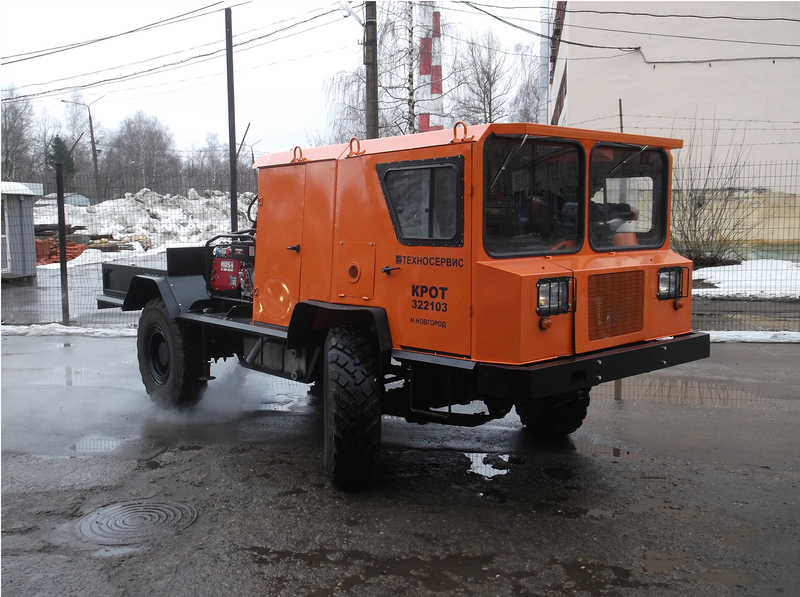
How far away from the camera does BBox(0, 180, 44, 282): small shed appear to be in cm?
1686

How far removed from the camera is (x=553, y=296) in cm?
427

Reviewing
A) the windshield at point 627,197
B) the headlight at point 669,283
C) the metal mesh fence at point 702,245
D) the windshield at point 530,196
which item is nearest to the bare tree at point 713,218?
the metal mesh fence at point 702,245

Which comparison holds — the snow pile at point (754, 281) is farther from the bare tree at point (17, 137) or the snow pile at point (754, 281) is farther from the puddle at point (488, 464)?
the bare tree at point (17, 137)

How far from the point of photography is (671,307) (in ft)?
16.7

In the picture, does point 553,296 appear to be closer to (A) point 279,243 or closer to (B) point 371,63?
(A) point 279,243

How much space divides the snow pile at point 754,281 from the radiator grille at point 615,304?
379 inches

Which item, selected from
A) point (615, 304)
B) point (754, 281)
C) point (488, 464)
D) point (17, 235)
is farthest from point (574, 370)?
point (17, 235)

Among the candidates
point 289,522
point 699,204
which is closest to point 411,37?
point 699,204

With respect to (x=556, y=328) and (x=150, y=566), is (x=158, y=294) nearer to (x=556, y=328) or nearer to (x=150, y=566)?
(x=150, y=566)

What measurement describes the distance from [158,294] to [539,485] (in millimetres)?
4348

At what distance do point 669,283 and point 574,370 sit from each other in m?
1.29

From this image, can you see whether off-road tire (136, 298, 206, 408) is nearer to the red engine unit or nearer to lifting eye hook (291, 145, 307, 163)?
the red engine unit

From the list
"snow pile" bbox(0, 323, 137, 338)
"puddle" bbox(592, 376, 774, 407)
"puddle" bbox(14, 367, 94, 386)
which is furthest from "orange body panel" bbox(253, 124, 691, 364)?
"snow pile" bbox(0, 323, 137, 338)

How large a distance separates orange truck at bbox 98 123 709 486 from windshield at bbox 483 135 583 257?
1 cm
